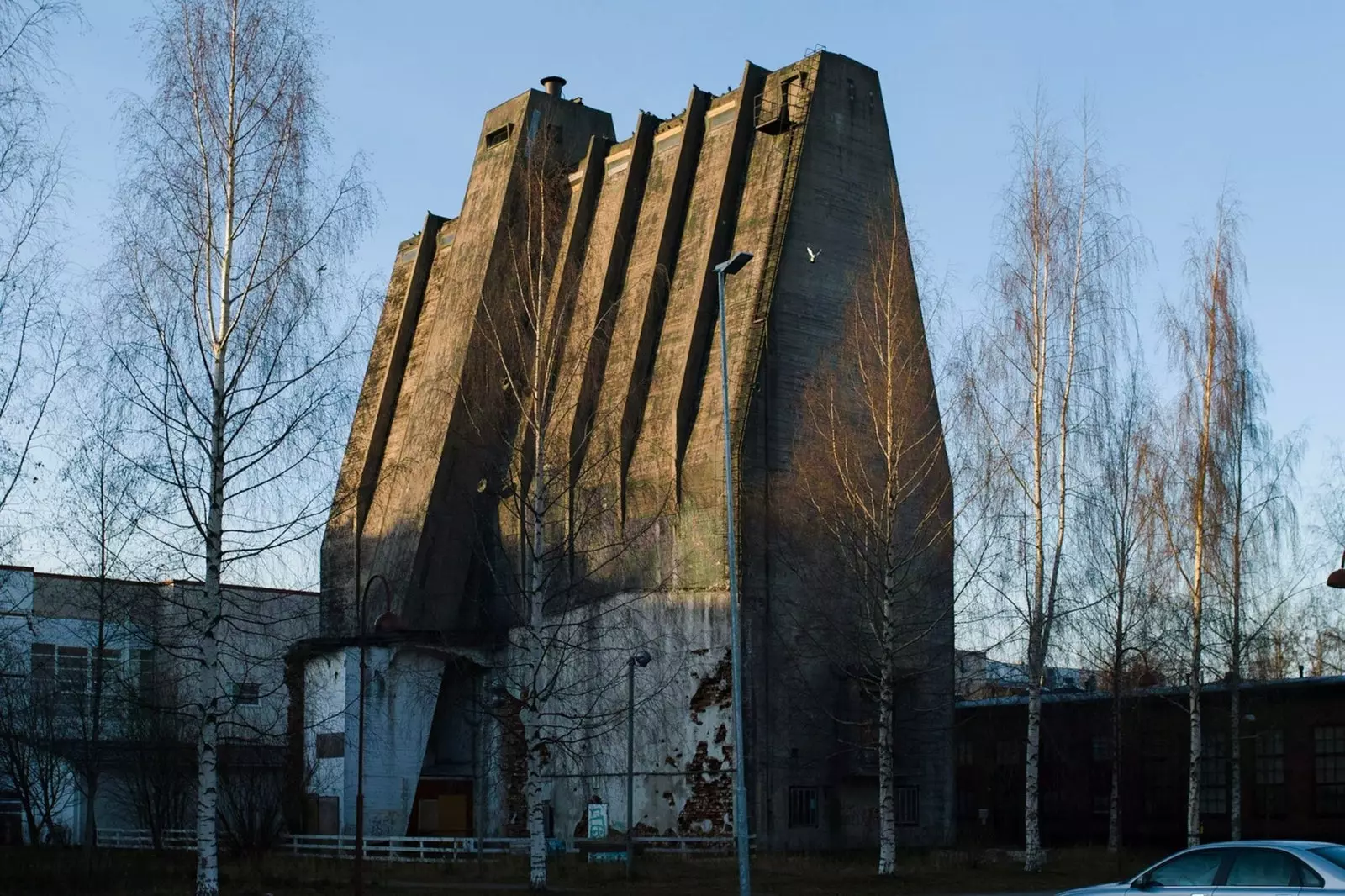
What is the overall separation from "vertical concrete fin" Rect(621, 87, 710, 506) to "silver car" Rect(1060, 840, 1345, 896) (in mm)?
27977

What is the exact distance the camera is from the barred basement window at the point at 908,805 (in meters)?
43.6

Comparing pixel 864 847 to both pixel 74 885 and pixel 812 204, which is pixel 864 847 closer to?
pixel 812 204

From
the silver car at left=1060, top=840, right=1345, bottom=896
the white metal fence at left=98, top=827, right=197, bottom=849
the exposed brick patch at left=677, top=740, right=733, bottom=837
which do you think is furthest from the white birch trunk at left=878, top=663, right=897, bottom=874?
the white metal fence at left=98, top=827, right=197, bottom=849

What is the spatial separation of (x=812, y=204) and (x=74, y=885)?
27978mm

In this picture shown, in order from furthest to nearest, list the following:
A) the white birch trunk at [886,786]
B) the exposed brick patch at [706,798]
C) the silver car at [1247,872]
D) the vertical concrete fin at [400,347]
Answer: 1. the vertical concrete fin at [400,347]
2. the exposed brick patch at [706,798]
3. the white birch trunk at [886,786]
4. the silver car at [1247,872]

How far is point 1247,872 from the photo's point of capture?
49.8 feet

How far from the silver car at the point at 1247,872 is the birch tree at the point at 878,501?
17.1 metres

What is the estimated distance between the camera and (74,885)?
28703 millimetres

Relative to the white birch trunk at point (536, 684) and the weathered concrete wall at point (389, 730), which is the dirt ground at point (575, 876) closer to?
the white birch trunk at point (536, 684)

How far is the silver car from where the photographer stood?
14.6 meters

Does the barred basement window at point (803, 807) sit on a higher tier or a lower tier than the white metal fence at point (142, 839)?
higher

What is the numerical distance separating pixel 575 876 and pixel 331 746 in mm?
16172

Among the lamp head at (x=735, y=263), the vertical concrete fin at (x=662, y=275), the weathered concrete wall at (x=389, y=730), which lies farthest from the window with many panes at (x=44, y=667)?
the lamp head at (x=735, y=263)

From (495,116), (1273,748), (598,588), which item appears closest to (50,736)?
(598,588)
